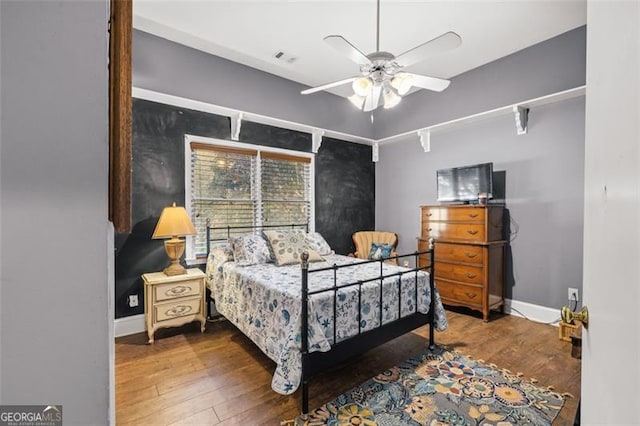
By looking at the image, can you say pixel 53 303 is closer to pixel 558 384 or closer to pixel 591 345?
pixel 591 345

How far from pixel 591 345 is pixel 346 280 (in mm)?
1799

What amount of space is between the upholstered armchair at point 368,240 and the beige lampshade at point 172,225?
2.68 metres

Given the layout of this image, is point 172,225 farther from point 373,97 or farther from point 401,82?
point 401,82

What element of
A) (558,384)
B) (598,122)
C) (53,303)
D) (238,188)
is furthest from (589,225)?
(238,188)

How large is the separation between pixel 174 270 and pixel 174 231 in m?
0.44

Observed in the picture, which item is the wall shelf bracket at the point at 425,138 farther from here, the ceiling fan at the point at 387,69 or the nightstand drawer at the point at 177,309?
the nightstand drawer at the point at 177,309

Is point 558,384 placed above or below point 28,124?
below

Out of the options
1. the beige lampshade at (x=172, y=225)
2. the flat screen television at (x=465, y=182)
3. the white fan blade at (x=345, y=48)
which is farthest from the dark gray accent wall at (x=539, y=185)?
the beige lampshade at (x=172, y=225)

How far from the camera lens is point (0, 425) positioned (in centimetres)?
42

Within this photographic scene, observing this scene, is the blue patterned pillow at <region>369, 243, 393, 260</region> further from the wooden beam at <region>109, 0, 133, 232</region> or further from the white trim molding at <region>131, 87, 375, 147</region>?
the wooden beam at <region>109, 0, 133, 232</region>

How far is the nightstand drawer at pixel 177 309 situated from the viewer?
9.17 feet

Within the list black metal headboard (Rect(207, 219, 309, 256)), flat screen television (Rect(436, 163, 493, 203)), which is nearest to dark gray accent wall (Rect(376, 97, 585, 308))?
flat screen television (Rect(436, 163, 493, 203))

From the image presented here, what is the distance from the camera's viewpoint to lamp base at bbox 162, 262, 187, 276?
2.94m

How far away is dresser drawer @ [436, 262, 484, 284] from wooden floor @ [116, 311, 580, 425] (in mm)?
479
